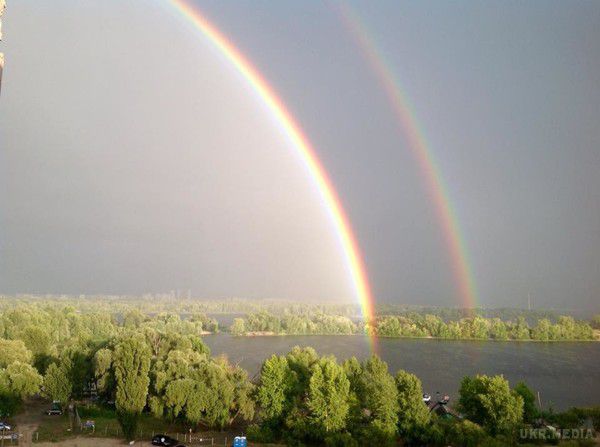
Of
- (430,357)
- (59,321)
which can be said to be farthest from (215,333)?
(430,357)

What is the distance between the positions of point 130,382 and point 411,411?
7.62 metres

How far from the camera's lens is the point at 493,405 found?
543 inches

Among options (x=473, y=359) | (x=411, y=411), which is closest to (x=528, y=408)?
(x=411, y=411)

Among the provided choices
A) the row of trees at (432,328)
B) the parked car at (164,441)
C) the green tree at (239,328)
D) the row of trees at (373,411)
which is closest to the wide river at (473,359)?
the green tree at (239,328)

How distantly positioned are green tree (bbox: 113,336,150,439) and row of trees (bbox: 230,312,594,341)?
4248 cm

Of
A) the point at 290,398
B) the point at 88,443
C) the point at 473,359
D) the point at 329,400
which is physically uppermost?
the point at 473,359

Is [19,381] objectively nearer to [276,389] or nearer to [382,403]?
[276,389]

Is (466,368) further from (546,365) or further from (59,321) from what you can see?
(59,321)

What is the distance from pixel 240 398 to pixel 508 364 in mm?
25690

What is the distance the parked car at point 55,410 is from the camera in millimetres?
16609

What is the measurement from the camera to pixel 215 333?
57.3 meters

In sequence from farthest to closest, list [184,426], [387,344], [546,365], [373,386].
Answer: [387,344], [546,365], [184,426], [373,386]

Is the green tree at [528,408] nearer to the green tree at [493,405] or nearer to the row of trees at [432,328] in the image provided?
the green tree at [493,405]

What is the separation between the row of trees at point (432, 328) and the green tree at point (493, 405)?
132ft
